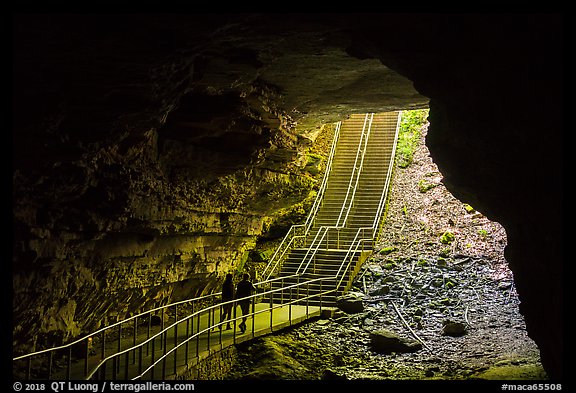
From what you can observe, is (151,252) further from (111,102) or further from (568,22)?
(568,22)

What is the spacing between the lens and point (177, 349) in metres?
10.1

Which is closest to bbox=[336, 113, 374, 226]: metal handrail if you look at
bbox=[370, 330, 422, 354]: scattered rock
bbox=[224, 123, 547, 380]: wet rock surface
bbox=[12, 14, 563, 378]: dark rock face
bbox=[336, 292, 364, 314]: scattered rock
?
bbox=[224, 123, 547, 380]: wet rock surface

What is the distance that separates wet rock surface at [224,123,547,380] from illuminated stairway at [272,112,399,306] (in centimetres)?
64

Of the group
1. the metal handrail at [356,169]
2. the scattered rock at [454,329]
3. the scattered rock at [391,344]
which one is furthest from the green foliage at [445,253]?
the scattered rock at [391,344]

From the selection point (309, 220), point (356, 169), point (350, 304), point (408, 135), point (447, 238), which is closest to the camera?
point (350, 304)

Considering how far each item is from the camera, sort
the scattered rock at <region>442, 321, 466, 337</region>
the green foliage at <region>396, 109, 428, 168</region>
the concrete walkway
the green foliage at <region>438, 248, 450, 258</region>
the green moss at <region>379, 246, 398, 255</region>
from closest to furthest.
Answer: the concrete walkway < the scattered rock at <region>442, 321, 466, 337</region> < the green foliage at <region>438, 248, 450, 258</region> < the green moss at <region>379, 246, 398, 255</region> < the green foliage at <region>396, 109, 428, 168</region>

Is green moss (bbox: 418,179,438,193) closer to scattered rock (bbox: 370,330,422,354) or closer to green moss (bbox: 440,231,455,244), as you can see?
green moss (bbox: 440,231,455,244)

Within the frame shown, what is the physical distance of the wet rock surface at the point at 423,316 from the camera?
1135 centimetres

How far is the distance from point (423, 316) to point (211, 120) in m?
8.53

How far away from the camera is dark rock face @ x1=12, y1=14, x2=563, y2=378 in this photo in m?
6.43

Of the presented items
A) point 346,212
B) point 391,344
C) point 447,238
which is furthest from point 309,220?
point 391,344

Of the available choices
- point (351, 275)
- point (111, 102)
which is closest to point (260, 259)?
point (351, 275)

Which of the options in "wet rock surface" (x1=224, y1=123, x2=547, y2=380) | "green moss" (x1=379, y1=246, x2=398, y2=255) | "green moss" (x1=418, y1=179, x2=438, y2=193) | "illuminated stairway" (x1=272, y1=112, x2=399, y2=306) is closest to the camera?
"wet rock surface" (x1=224, y1=123, x2=547, y2=380)

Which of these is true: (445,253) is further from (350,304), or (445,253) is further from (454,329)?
(454,329)
